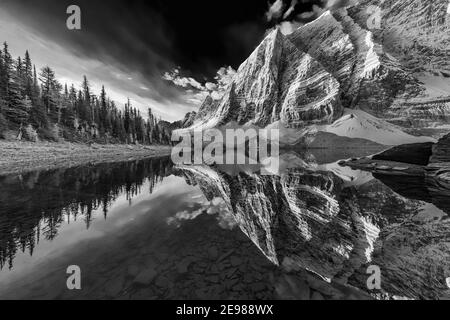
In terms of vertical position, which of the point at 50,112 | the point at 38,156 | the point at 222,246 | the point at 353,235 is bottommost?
the point at 222,246

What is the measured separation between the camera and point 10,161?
103ft

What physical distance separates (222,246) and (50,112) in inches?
3362

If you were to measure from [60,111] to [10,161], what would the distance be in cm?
4629

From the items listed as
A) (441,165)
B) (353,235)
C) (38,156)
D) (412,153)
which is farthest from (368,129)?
(38,156)

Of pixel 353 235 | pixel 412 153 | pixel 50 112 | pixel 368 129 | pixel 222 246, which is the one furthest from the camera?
pixel 368 129

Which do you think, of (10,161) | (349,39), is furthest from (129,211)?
(349,39)

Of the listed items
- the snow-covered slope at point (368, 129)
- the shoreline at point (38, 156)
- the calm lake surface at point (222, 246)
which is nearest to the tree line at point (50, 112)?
the shoreline at point (38, 156)

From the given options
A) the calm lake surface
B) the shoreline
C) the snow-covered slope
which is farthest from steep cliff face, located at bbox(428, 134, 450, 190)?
the snow-covered slope

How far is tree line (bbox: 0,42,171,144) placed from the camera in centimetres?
4900

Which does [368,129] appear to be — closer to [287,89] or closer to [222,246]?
[287,89]

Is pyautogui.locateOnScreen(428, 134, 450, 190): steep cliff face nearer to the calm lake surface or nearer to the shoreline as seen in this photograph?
the calm lake surface

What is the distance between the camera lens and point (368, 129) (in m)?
142

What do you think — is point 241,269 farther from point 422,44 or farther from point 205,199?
point 422,44

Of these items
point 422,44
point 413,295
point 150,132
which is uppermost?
point 422,44
